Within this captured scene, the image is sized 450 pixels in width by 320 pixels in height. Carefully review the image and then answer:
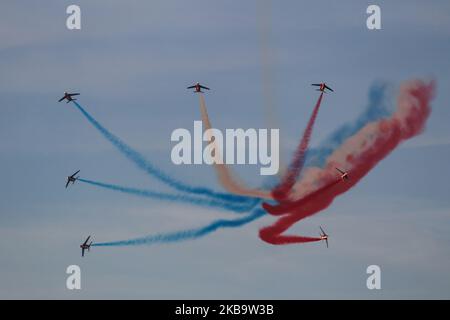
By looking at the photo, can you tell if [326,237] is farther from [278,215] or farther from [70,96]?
[70,96]

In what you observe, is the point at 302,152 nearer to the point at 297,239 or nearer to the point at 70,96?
the point at 297,239

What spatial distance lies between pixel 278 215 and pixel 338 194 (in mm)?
4664

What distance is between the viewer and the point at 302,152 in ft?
467

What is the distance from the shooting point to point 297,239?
14125 centimetres

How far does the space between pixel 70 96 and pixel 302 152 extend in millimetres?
17488
